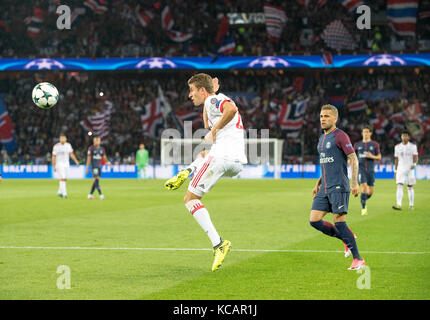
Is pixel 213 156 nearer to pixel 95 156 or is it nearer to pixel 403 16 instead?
pixel 95 156

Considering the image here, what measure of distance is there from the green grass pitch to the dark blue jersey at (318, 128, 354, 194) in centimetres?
103

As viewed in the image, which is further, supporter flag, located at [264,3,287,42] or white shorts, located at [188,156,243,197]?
supporter flag, located at [264,3,287,42]

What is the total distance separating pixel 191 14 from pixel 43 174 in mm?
15631

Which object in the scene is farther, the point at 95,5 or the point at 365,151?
the point at 95,5

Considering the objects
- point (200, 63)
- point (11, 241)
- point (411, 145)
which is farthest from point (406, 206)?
point (200, 63)

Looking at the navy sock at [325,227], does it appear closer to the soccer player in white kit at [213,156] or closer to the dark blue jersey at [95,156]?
the soccer player in white kit at [213,156]

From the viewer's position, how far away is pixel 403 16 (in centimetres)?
4247

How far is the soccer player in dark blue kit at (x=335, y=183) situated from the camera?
820 cm

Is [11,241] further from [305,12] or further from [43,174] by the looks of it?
[305,12]

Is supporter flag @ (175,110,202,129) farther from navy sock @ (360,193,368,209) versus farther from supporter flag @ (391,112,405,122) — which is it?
navy sock @ (360,193,368,209)

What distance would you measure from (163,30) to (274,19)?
7.78 meters

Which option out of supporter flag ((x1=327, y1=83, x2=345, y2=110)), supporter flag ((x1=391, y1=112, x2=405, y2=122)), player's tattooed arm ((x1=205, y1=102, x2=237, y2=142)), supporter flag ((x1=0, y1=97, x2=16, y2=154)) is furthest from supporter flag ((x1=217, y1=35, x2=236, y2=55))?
player's tattooed arm ((x1=205, y1=102, x2=237, y2=142))

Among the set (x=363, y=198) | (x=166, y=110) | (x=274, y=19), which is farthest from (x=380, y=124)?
(x=363, y=198)

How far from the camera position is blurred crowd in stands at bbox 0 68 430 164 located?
43.5 metres
